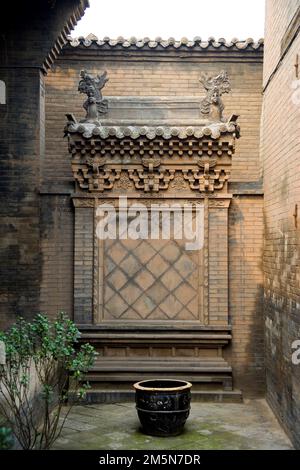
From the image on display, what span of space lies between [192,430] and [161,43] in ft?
23.2

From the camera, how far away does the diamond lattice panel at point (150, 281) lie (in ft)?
31.6

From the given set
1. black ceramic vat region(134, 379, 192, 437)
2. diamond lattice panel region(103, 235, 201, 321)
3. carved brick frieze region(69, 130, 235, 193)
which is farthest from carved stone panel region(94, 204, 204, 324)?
black ceramic vat region(134, 379, 192, 437)

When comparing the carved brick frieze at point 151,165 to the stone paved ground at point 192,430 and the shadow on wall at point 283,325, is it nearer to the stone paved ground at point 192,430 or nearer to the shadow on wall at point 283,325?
the shadow on wall at point 283,325

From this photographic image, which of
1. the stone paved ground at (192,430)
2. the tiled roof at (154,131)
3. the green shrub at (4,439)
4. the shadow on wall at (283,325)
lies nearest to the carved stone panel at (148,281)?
the shadow on wall at (283,325)

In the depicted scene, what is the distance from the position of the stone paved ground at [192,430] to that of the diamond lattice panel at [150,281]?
144cm

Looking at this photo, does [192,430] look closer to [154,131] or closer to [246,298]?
[246,298]

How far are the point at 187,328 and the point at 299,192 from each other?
10.7 feet

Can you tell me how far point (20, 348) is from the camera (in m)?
6.59

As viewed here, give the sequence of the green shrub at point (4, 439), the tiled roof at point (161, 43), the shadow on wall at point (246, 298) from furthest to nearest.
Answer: the tiled roof at point (161, 43) < the shadow on wall at point (246, 298) < the green shrub at point (4, 439)

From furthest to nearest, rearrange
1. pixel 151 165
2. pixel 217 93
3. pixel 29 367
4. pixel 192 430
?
pixel 217 93
pixel 151 165
pixel 192 430
pixel 29 367

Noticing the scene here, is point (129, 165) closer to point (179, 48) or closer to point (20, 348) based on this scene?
point (179, 48)

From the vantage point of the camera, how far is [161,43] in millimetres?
11344


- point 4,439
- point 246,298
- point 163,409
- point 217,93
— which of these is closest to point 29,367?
point 163,409

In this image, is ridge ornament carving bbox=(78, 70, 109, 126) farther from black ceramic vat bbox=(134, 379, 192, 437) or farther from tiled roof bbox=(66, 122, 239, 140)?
black ceramic vat bbox=(134, 379, 192, 437)
